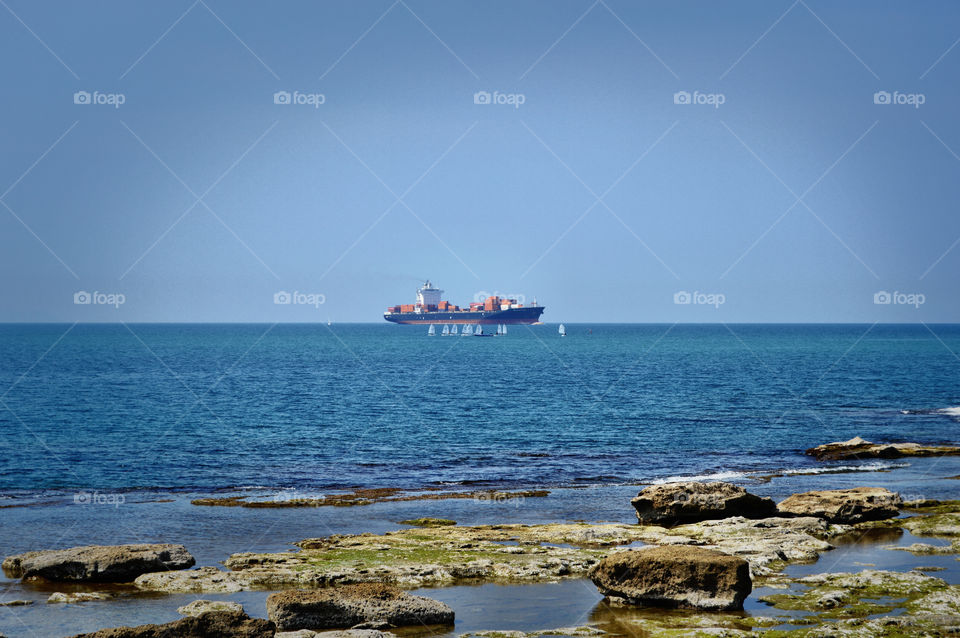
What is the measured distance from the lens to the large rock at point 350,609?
17297mm

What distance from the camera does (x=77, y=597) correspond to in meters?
19.8

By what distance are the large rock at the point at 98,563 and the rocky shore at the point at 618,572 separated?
0.10ft

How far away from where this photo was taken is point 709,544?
2439cm

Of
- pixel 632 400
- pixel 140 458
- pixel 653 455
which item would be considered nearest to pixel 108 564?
pixel 140 458

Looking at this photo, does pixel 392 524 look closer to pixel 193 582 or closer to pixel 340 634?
pixel 193 582

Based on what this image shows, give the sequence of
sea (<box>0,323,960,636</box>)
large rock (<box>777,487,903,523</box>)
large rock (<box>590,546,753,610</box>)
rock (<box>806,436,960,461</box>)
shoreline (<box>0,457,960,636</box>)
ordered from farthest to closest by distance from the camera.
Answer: rock (<box>806,436,960,461</box>)
sea (<box>0,323,960,636</box>)
large rock (<box>777,487,903,523</box>)
shoreline (<box>0,457,960,636</box>)
large rock (<box>590,546,753,610</box>)

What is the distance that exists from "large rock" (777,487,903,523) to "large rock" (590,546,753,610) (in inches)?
402

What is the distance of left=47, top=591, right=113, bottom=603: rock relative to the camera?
64.0 ft

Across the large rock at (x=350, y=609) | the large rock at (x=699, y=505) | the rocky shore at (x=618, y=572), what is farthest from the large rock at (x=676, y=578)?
the large rock at (x=699, y=505)

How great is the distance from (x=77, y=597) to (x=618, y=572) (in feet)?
39.5

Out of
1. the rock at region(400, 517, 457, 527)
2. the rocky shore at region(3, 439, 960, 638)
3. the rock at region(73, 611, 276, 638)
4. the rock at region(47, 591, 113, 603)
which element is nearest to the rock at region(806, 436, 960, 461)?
the rocky shore at region(3, 439, 960, 638)

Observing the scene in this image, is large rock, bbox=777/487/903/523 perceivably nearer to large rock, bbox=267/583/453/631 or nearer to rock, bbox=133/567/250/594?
large rock, bbox=267/583/453/631

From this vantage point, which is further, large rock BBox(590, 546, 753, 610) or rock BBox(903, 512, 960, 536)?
rock BBox(903, 512, 960, 536)

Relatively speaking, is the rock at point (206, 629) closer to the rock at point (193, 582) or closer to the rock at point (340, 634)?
the rock at point (340, 634)
